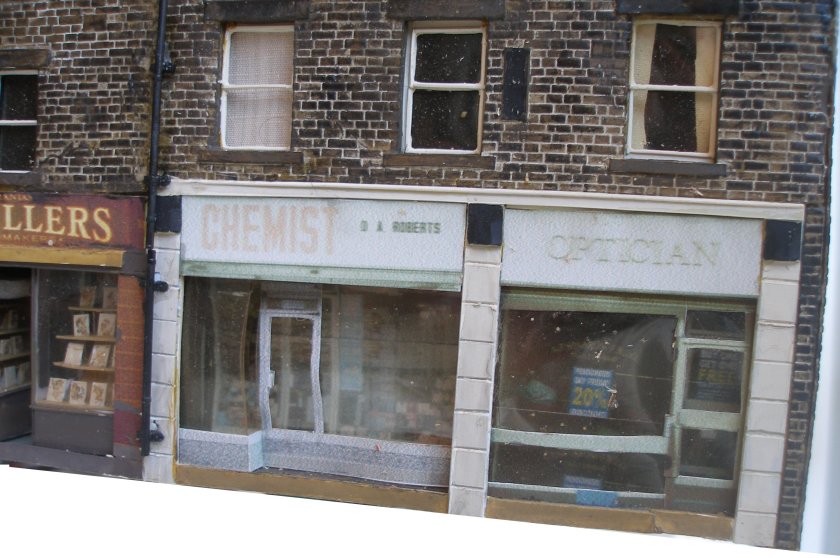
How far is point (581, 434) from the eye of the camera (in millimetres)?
3182

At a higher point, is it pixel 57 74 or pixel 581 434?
pixel 57 74

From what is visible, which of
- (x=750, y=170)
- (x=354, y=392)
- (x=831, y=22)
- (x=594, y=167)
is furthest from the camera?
(x=354, y=392)

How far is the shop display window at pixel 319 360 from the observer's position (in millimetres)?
3369

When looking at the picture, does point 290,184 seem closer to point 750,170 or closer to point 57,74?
point 57,74

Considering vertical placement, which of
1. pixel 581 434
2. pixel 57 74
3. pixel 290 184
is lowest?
pixel 581 434

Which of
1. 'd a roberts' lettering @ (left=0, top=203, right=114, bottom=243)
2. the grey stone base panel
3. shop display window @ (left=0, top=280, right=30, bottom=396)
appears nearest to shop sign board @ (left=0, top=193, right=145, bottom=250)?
'd a roberts' lettering @ (left=0, top=203, right=114, bottom=243)

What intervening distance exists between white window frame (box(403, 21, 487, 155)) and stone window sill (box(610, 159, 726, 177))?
0.71 metres

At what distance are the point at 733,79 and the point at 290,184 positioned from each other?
2219 millimetres

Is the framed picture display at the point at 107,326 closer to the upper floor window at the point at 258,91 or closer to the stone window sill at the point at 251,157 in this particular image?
the stone window sill at the point at 251,157

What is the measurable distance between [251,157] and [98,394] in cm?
147

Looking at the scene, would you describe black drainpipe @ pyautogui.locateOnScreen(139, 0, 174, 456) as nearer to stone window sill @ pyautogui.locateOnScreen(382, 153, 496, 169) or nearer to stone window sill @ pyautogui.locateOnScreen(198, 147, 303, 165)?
stone window sill @ pyautogui.locateOnScreen(198, 147, 303, 165)

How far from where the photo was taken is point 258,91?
3369 millimetres

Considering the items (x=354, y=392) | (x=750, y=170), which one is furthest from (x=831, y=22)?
(x=354, y=392)

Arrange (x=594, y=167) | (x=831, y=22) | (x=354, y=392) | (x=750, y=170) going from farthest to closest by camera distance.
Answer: (x=354, y=392)
(x=594, y=167)
(x=750, y=170)
(x=831, y=22)
